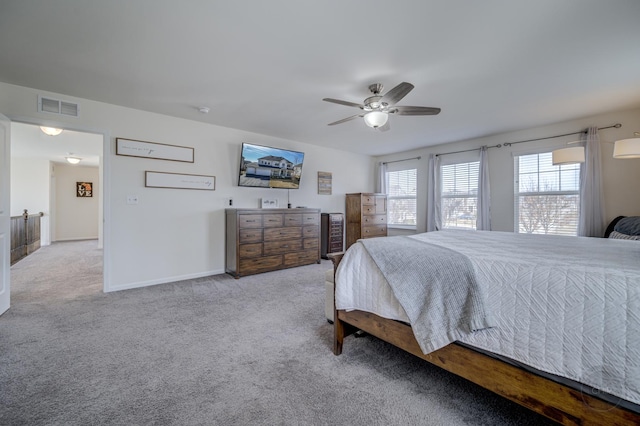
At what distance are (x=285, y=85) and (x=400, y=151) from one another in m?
4.19

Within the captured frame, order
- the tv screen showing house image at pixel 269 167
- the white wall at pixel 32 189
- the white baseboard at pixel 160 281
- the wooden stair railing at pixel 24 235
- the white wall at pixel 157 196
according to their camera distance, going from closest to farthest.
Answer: the white wall at pixel 157 196
the white baseboard at pixel 160 281
the tv screen showing house image at pixel 269 167
the wooden stair railing at pixel 24 235
the white wall at pixel 32 189

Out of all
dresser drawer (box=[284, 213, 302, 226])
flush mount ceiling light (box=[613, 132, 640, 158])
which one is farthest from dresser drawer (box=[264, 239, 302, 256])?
flush mount ceiling light (box=[613, 132, 640, 158])

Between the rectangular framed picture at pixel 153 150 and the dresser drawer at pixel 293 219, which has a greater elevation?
the rectangular framed picture at pixel 153 150

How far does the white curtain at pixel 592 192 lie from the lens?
3.82 metres

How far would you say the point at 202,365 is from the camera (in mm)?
1945

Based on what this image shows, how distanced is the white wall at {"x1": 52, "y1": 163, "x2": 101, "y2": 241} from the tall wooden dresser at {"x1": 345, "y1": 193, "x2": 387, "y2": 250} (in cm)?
809

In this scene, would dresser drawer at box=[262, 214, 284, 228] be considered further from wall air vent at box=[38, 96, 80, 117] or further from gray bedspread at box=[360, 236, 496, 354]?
gray bedspread at box=[360, 236, 496, 354]

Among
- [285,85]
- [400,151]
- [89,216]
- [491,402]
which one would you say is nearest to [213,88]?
[285,85]

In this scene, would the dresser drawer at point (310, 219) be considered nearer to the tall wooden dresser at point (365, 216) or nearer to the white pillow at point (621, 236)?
the tall wooden dresser at point (365, 216)

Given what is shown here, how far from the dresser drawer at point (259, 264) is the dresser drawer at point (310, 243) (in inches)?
22.7

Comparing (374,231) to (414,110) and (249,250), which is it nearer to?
(249,250)

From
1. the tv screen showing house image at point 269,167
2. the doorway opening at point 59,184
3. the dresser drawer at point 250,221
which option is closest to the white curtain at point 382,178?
the tv screen showing house image at point 269,167

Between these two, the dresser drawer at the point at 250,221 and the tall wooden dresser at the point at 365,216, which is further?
the tall wooden dresser at the point at 365,216

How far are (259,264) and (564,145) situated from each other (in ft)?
16.9
